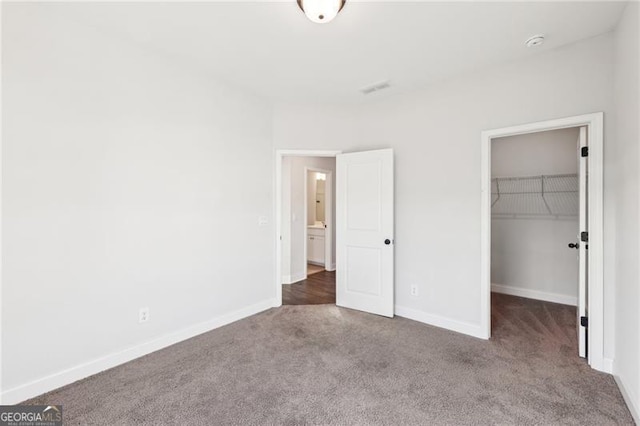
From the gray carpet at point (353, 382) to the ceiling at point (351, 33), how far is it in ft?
8.77

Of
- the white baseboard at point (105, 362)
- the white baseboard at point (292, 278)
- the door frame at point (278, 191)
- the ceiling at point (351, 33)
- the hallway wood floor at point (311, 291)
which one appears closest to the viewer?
the white baseboard at point (105, 362)

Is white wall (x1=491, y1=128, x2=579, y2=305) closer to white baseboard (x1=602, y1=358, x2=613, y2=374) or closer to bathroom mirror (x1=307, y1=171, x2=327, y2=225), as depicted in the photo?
white baseboard (x1=602, y1=358, x2=613, y2=374)

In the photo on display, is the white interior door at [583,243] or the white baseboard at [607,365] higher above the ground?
the white interior door at [583,243]

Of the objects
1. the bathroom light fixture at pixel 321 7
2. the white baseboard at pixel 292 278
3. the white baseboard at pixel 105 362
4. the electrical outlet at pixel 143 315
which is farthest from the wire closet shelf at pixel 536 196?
the electrical outlet at pixel 143 315

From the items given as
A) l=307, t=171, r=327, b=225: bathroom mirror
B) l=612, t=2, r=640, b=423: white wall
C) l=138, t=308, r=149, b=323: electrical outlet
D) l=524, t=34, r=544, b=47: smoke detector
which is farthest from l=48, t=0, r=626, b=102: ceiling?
l=307, t=171, r=327, b=225: bathroom mirror

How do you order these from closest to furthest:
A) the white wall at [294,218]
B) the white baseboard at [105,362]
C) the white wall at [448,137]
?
1. the white baseboard at [105,362]
2. the white wall at [448,137]
3. the white wall at [294,218]

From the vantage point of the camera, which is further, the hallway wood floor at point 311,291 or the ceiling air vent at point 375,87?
the hallway wood floor at point 311,291

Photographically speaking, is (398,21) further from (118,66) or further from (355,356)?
(355,356)

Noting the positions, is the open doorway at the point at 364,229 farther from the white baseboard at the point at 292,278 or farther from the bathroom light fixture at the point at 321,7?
the bathroom light fixture at the point at 321,7

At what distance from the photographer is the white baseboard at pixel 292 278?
5.04 metres

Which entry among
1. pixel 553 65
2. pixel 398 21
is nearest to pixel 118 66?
pixel 398 21

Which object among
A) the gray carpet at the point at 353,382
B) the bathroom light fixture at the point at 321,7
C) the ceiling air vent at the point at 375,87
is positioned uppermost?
the ceiling air vent at the point at 375,87

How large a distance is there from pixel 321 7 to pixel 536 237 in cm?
417

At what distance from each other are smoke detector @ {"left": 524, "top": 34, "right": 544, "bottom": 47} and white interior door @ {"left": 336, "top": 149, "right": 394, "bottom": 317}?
1510mm
